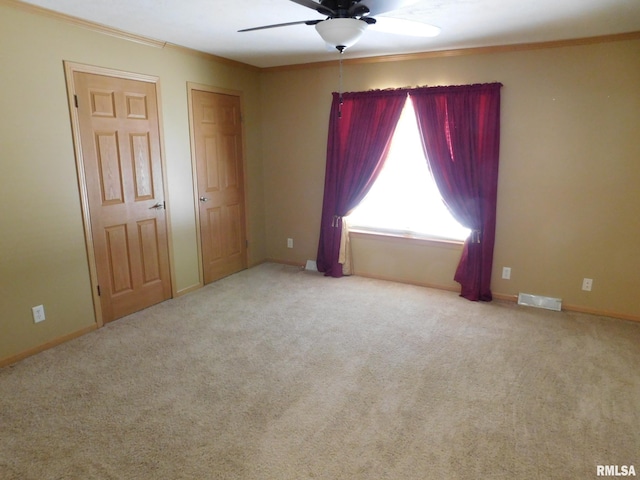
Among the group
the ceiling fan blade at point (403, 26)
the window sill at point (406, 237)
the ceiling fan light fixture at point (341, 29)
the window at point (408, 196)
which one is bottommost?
the window sill at point (406, 237)

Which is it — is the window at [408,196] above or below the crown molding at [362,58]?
below

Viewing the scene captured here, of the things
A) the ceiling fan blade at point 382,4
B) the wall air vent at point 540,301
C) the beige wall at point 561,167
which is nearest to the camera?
the ceiling fan blade at point 382,4

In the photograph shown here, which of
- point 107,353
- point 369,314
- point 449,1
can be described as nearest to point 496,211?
point 369,314

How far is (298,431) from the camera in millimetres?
2209

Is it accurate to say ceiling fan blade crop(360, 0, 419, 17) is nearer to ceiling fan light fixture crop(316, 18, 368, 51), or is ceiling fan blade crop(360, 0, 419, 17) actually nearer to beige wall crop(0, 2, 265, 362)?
ceiling fan light fixture crop(316, 18, 368, 51)

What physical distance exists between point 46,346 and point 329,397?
223 cm

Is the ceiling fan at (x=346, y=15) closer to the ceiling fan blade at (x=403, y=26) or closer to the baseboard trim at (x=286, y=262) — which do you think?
the ceiling fan blade at (x=403, y=26)

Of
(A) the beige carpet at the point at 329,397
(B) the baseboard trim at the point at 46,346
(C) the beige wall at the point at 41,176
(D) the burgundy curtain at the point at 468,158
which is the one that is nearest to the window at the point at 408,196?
(D) the burgundy curtain at the point at 468,158

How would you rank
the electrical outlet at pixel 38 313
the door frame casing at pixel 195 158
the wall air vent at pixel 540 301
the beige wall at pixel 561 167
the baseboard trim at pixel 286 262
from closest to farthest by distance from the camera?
the electrical outlet at pixel 38 313 → the beige wall at pixel 561 167 → the wall air vent at pixel 540 301 → the door frame casing at pixel 195 158 → the baseboard trim at pixel 286 262

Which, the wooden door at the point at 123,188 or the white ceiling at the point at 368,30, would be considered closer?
the white ceiling at the point at 368,30

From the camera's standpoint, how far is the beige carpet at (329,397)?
6.55 ft

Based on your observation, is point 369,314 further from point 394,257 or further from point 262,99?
point 262,99

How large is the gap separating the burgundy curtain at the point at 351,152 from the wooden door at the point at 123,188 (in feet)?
6.00

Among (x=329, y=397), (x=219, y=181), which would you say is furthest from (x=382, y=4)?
(x=219, y=181)
